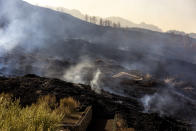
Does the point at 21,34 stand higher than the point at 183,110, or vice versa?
the point at 21,34

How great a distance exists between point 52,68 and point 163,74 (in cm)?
3571

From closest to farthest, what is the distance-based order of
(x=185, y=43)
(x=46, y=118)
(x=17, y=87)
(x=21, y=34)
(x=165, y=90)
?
(x=46, y=118), (x=17, y=87), (x=165, y=90), (x=21, y=34), (x=185, y=43)

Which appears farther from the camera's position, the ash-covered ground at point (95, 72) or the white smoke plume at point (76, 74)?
the white smoke plume at point (76, 74)

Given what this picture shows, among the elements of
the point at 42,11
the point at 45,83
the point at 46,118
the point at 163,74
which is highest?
the point at 42,11

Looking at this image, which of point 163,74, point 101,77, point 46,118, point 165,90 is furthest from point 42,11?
point 46,118

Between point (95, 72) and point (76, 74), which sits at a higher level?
point (95, 72)

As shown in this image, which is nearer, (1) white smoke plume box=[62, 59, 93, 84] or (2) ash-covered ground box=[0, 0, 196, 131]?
(2) ash-covered ground box=[0, 0, 196, 131]

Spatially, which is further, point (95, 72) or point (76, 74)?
point (95, 72)

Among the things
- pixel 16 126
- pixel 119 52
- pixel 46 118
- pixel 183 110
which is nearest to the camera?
pixel 16 126

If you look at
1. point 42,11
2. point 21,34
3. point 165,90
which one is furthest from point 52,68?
point 42,11

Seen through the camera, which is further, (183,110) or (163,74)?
(163,74)

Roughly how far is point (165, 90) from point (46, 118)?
110 feet

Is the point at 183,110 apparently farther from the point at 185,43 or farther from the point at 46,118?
the point at 185,43

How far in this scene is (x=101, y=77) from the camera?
37.0m
